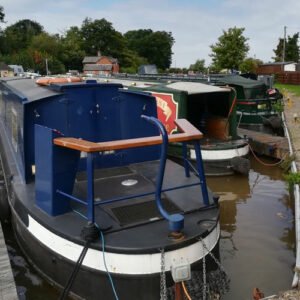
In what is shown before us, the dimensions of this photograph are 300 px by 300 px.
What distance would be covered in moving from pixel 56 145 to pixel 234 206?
5187 mm

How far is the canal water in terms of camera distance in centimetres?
529

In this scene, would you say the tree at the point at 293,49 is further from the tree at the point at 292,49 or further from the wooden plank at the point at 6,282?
the wooden plank at the point at 6,282

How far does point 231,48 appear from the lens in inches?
1201

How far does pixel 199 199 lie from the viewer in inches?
207

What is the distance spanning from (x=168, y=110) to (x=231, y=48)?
21.3m

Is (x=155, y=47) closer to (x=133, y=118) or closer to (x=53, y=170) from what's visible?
(x=133, y=118)

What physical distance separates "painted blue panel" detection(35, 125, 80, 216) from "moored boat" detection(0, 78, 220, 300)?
0.01 meters

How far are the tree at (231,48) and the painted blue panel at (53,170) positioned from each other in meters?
27.7

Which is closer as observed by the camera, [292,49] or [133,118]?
[133,118]

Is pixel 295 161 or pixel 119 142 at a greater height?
pixel 119 142

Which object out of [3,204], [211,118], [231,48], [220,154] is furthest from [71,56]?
[3,204]

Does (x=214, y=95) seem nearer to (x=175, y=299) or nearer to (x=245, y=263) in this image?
(x=245, y=263)

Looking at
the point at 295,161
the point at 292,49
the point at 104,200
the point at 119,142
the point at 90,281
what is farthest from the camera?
the point at 292,49

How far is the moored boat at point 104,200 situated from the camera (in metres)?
4.06
